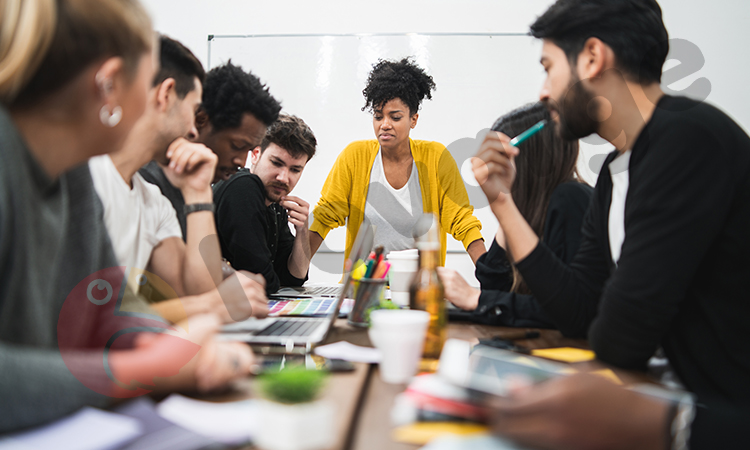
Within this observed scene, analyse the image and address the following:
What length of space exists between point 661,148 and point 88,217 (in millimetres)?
985

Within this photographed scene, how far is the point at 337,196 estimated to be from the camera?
2531 millimetres

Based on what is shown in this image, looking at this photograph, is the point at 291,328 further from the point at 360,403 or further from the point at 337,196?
the point at 337,196

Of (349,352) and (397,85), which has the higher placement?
(397,85)

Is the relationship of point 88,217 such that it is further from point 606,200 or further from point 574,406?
point 606,200

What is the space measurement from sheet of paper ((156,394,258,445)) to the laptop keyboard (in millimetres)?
332

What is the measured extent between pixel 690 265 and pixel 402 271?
0.67 m

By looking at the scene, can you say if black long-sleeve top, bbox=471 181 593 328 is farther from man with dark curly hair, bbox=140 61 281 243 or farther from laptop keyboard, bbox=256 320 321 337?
man with dark curly hair, bbox=140 61 281 243

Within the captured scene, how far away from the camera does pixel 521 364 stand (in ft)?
1.98

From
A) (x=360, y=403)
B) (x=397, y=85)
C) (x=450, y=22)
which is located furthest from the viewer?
(x=450, y=22)

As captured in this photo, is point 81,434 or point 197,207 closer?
point 81,434

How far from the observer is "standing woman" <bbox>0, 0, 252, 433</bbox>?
1.55 feet

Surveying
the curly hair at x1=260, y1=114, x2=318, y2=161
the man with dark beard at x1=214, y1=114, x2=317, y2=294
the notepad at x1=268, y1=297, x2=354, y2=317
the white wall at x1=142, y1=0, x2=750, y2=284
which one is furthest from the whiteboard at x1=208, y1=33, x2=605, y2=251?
the notepad at x1=268, y1=297, x2=354, y2=317

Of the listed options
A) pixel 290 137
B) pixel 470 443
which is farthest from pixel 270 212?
pixel 470 443

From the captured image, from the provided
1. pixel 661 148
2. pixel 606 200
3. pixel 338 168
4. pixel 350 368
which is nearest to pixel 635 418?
pixel 350 368
